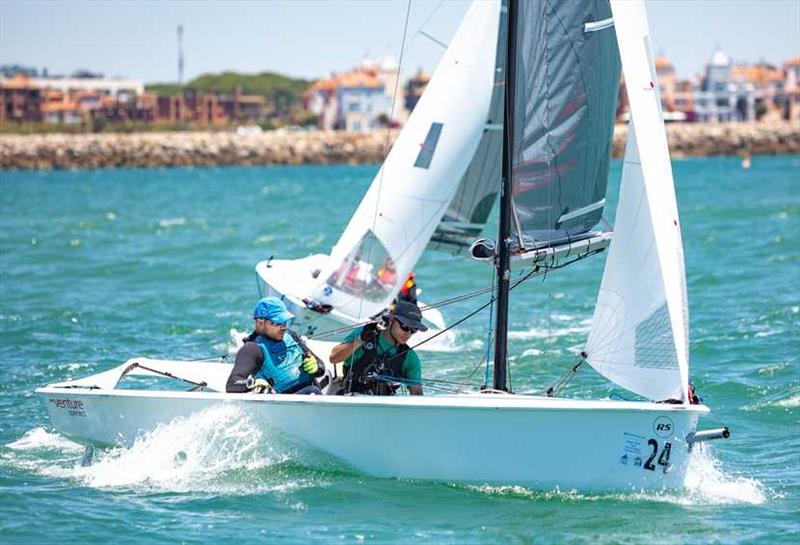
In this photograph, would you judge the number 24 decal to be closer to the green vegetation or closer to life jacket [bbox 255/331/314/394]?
life jacket [bbox 255/331/314/394]

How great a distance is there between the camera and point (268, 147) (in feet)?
339

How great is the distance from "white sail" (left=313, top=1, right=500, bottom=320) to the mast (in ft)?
5.04

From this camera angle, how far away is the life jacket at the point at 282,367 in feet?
31.1

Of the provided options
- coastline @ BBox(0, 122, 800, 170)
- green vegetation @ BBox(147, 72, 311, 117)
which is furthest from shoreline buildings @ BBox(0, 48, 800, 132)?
coastline @ BBox(0, 122, 800, 170)

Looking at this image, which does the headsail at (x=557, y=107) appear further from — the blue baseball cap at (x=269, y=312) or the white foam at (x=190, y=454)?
the white foam at (x=190, y=454)

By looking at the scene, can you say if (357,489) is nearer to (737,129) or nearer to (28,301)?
(28,301)

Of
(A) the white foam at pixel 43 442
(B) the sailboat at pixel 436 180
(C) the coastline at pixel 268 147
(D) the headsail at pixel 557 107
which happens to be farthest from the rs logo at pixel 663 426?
(C) the coastline at pixel 268 147

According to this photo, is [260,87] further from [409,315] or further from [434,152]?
[409,315]

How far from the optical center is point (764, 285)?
20875 mm

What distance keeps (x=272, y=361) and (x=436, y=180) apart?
8.86 ft

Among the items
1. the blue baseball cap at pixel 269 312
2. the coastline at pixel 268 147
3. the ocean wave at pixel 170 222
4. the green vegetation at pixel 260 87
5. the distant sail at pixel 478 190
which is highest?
the distant sail at pixel 478 190

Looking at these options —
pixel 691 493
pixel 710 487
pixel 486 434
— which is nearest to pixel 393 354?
pixel 486 434

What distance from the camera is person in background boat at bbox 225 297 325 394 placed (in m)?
9.38

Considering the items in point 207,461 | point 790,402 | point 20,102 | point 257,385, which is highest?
point 257,385
